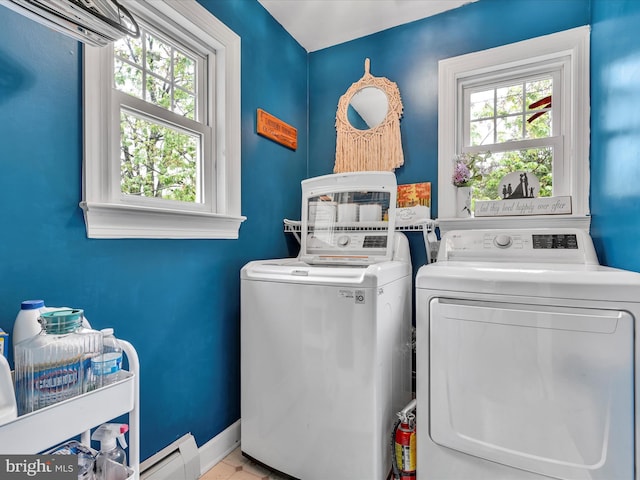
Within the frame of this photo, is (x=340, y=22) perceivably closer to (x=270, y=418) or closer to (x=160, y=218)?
A: (x=160, y=218)

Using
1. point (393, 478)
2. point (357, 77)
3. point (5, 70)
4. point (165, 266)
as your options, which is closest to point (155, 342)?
point (165, 266)

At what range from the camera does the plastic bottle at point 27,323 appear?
0.86m

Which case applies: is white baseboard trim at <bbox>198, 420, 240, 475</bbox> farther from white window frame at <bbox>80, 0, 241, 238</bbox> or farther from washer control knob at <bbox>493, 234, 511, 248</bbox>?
washer control knob at <bbox>493, 234, 511, 248</bbox>

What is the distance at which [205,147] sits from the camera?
1797mm

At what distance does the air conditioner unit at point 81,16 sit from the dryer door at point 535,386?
4.61ft

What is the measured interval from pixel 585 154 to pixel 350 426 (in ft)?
5.98

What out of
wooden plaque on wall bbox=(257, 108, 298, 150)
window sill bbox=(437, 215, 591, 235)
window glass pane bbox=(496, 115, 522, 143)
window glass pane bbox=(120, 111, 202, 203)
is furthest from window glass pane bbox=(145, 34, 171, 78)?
window glass pane bbox=(496, 115, 522, 143)

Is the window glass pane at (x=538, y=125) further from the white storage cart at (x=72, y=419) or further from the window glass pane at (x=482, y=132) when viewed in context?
the white storage cart at (x=72, y=419)

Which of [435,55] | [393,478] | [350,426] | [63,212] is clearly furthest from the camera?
[435,55]

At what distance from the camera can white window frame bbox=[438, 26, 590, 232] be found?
1.79 metres

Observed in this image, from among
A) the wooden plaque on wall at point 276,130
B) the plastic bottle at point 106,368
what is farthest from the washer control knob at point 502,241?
the plastic bottle at point 106,368

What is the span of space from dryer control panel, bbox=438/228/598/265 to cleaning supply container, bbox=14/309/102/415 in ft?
5.23

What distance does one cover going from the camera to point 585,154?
180 cm

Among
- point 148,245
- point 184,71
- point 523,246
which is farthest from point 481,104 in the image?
point 148,245
